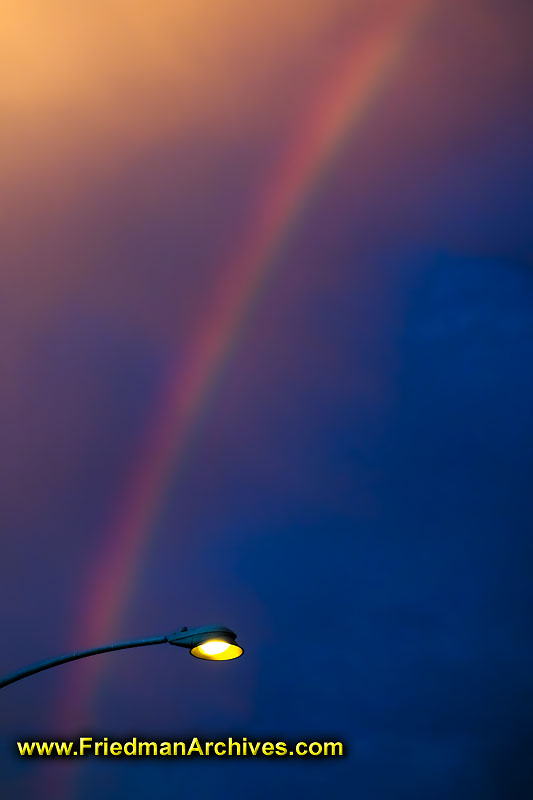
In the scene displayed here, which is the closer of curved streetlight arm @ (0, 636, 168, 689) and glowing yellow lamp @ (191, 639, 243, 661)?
curved streetlight arm @ (0, 636, 168, 689)

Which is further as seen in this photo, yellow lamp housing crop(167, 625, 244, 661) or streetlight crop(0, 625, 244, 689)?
yellow lamp housing crop(167, 625, 244, 661)

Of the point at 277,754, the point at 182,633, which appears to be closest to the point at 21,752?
the point at 277,754

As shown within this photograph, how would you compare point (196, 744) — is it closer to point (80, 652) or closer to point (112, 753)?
point (112, 753)

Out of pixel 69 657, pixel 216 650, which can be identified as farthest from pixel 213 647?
pixel 69 657

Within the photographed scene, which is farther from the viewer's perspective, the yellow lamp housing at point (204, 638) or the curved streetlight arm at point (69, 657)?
the yellow lamp housing at point (204, 638)

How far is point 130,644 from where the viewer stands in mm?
11578

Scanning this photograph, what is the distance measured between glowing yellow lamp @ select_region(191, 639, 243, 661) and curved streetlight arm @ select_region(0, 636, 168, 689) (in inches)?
22.0

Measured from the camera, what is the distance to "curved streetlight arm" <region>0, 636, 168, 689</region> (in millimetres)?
10914

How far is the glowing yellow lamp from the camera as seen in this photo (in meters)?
11.9

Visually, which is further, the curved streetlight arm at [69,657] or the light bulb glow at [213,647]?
the light bulb glow at [213,647]

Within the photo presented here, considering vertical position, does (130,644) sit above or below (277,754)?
below

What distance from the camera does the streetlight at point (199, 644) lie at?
11355 millimetres

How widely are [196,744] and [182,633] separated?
27.0 meters

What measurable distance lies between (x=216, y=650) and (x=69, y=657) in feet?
6.94
